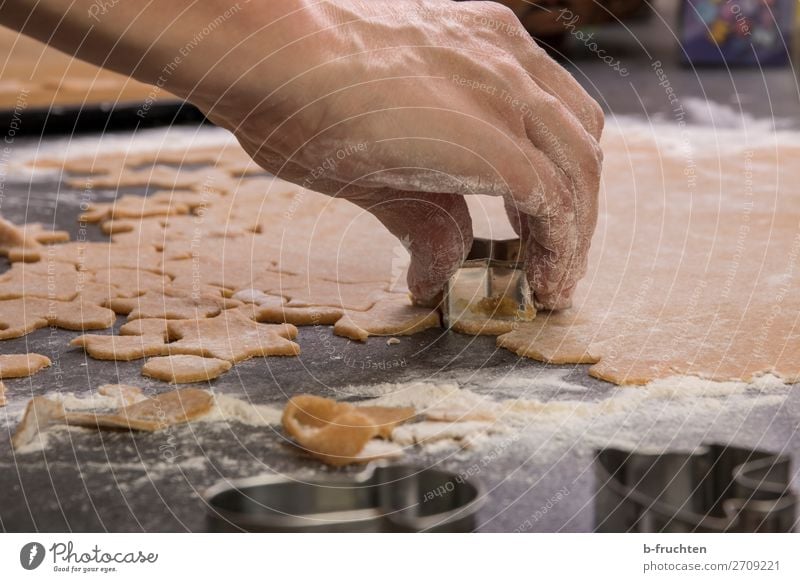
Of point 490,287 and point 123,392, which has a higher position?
point 490,287

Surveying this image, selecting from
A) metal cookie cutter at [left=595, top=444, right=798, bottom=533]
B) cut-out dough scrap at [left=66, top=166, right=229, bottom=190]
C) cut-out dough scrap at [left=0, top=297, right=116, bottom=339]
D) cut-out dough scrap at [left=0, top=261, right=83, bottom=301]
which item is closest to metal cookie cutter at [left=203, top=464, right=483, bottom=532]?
metal cookie cutter at [left=595, top=444, right=798, bottom=533]

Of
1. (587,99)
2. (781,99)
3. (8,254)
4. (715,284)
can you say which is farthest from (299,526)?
(781,99)

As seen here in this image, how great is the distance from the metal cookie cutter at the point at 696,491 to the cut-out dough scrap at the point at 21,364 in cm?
61

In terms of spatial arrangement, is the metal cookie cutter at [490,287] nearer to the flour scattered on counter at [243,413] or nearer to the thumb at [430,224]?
the thumb at [430,224]

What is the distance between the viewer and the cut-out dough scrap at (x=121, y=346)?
1.11 meters

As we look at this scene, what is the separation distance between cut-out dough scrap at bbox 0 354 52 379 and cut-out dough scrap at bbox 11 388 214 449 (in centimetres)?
11

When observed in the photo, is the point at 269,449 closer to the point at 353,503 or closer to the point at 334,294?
the point at 353,503

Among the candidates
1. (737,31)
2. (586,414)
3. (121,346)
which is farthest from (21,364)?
(737,31)

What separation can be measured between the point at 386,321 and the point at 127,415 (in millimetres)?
349

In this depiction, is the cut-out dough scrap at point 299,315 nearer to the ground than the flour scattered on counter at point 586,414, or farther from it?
farther from it

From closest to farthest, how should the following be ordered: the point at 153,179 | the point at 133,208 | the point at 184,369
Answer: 1. the point at 184,369
2. the point at 133,208
3. the point at 153,179

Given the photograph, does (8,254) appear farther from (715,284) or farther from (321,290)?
(715,284)

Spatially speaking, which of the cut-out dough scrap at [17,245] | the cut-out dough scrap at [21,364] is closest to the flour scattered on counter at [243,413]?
the cut-out dough scrap at [21,364]

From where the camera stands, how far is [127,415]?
959 millimetres
